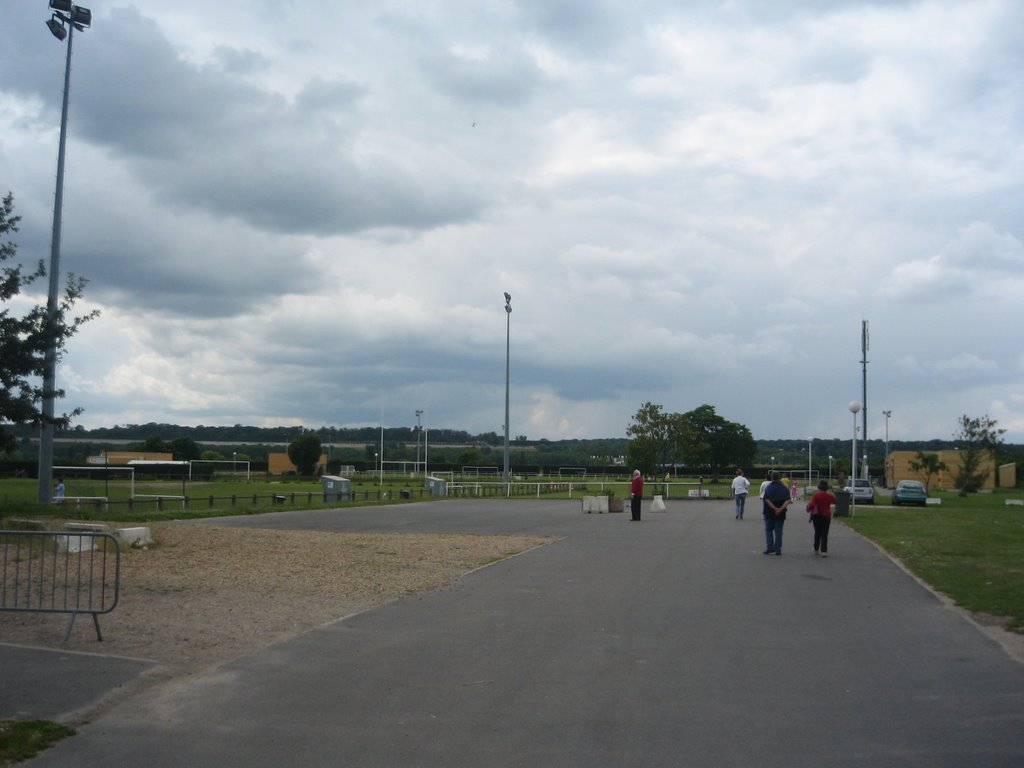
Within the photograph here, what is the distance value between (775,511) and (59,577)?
13.1 m

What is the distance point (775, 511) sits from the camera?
63.7 ft

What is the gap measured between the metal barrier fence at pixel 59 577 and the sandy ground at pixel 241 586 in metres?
0.26

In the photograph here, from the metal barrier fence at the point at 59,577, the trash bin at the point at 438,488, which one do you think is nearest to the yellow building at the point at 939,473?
the trash bin at the point at 438,488

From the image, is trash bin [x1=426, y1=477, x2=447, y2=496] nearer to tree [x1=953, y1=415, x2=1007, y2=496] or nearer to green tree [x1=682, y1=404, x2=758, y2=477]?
tree [x1=953, y1=415, x2=1007, y2=496]

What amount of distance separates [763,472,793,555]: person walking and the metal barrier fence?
12065 mm

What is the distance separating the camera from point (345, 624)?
11.0 metres

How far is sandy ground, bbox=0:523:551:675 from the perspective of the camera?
32.2ft

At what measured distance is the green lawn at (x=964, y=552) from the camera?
43.6ft

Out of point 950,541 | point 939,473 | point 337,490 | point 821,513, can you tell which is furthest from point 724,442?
point 821,513

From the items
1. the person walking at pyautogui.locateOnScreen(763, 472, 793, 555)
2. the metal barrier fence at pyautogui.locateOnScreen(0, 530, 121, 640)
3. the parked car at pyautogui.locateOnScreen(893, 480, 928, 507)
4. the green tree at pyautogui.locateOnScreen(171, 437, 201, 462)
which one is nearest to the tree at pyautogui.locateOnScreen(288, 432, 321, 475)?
the green tree at pyautogui.locateOnScreen(171, 437, 201, 462)

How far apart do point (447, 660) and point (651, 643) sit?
2213 mm

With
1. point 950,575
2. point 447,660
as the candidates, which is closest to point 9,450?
point 447,660

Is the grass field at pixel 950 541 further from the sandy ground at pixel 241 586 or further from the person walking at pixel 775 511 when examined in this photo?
the sandy ground at pixel 241 586

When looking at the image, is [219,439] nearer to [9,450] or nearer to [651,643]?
[9,450]
